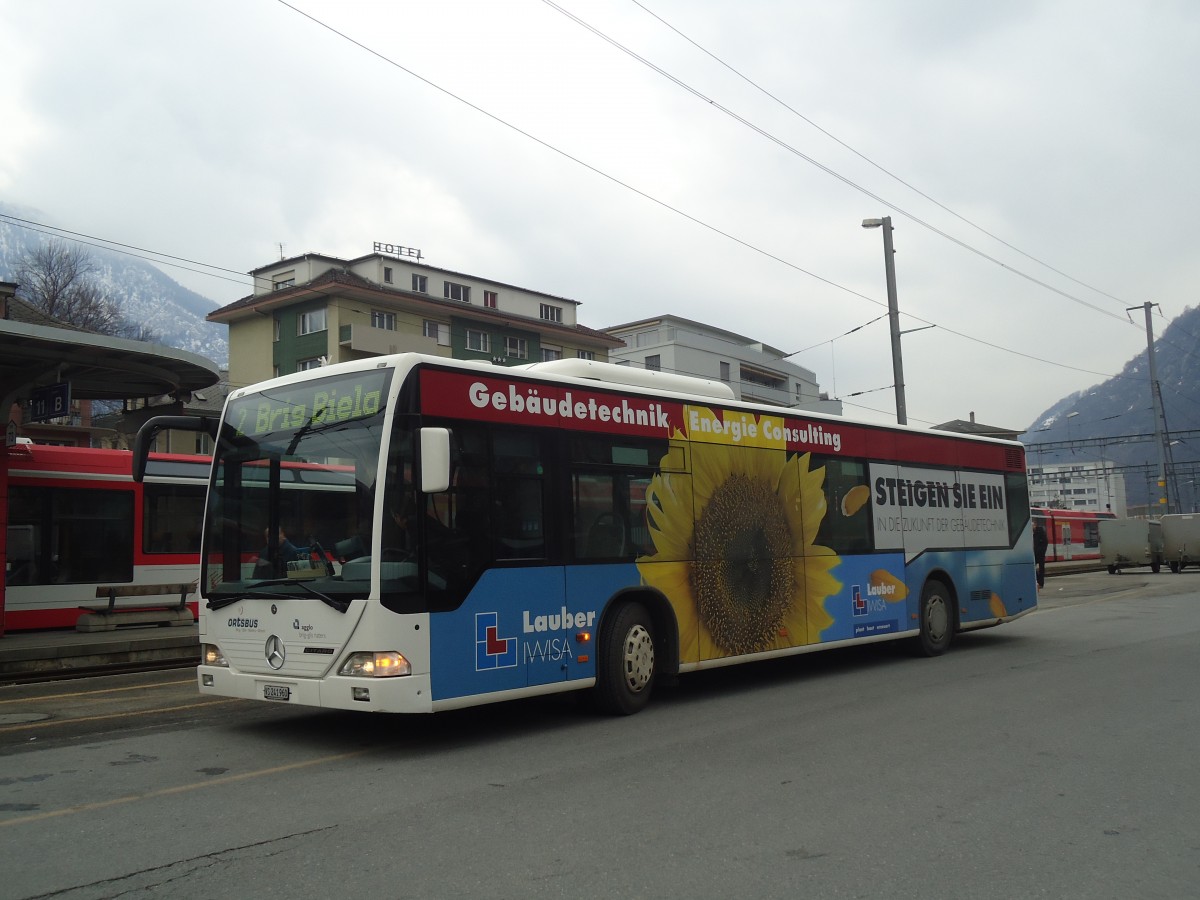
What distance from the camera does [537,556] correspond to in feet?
28.1

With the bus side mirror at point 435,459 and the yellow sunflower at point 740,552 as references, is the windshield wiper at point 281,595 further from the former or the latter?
the yellow sunflower at point 740,552

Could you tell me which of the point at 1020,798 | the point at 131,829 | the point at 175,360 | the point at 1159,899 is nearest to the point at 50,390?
the point at 175,360

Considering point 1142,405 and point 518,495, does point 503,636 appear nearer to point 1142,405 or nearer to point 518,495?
point 518,495

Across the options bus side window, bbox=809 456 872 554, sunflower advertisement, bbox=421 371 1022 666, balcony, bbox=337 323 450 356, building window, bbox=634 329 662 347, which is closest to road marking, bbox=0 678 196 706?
sunflower advertisement, bbox=421 371 1022 666

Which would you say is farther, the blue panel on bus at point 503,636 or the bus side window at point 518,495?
the bus side window at point 518,495

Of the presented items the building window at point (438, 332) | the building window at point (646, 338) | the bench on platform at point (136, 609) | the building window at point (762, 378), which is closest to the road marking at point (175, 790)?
the bench on platform at point (136, 609)

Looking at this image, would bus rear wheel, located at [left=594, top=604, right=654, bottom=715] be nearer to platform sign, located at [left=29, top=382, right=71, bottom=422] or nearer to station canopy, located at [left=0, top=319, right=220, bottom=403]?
station canopy, located at [left=0, top=319, right=220, bottom=403]

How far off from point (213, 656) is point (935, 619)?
31.1 feet

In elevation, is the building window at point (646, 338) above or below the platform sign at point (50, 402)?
above

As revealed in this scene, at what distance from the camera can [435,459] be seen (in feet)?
24.1

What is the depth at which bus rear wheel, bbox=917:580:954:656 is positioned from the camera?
13.6 metres

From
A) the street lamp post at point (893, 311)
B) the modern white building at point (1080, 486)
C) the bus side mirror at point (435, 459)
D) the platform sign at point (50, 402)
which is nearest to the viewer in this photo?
the bus side mirror at point (435, 459)

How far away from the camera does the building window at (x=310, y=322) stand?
159ft

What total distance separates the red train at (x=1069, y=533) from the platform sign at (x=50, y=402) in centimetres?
3993
